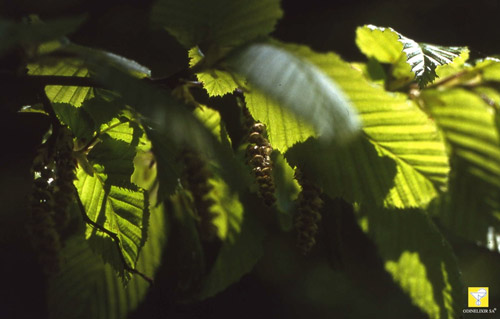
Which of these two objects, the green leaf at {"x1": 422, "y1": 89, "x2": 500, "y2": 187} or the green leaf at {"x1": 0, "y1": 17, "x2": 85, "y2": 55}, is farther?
the green leaf at {"x1": 422, "y1": 89, "x2": 500, "y2": 187}

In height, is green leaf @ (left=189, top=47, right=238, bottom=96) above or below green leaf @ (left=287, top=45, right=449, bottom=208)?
above

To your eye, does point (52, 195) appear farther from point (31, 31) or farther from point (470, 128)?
point (470, 128)

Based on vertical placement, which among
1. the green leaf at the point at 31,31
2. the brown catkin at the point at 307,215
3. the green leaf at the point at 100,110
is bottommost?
the brown catkin at the point at 307,215

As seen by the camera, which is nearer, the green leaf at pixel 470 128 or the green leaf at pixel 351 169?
the green leaf at pixel 351 169

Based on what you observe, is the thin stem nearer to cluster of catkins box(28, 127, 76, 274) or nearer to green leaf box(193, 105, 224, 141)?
cluster of catkins box(28, 127, 76, 274)

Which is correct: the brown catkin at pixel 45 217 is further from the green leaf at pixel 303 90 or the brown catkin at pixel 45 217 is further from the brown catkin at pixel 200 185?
the green leaf at pixel 303 90

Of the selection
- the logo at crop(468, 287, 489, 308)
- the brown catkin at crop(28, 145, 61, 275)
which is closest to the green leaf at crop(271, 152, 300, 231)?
the brown catkin at crop(28, 145, 61, 275)

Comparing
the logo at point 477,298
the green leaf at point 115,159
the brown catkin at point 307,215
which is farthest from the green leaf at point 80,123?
the logo at point 477,298
